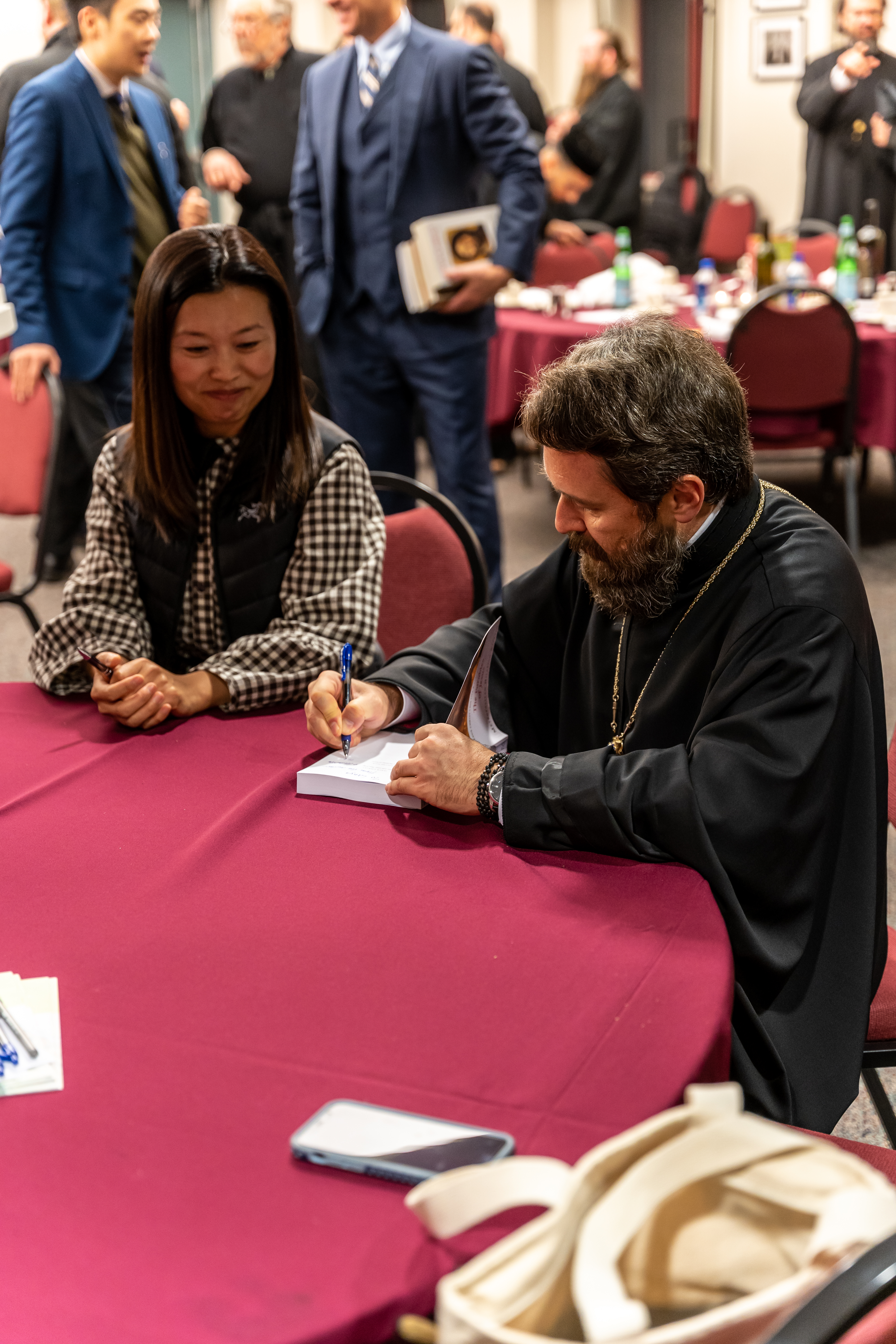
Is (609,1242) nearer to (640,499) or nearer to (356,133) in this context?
(640,499)

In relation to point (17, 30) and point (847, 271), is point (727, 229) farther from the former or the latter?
point (17, 30)

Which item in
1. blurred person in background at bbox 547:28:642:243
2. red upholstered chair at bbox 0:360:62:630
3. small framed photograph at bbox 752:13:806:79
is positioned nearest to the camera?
red upholstered chair at bbox 0:360:62:630

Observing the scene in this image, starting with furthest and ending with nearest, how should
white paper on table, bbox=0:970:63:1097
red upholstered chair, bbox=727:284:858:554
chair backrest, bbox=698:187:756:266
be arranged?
chair backrest, bbox=698:187:756:266, red upholstered chair, bbox=727:284:858:554, white paper on table, bbox=0:970:63:1097

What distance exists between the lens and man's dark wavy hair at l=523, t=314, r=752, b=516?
4.83 feet

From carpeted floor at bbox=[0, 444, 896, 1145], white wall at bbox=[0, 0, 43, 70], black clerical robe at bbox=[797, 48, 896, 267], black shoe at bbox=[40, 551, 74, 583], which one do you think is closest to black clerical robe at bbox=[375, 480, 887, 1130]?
carpeted floor at bbox=[0, 444, 896, 1145]

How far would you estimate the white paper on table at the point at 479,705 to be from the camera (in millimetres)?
1609

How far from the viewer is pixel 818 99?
22.0ft

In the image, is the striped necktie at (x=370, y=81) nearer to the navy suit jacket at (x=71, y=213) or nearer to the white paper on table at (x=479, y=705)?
the navy suit jacket at (x=71, y=213)

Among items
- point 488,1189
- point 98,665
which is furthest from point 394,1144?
point 98,665

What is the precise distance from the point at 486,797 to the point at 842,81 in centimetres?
626

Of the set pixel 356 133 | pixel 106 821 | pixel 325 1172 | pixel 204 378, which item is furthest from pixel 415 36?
pixel 325 1172

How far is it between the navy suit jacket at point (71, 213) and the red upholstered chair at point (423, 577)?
1714 mm

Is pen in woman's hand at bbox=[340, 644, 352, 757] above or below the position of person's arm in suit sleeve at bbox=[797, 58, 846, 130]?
below

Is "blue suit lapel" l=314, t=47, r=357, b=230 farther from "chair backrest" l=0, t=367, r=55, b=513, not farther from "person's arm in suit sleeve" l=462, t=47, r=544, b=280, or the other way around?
"chair backrest" l=0, t=367, r=55, b=513
